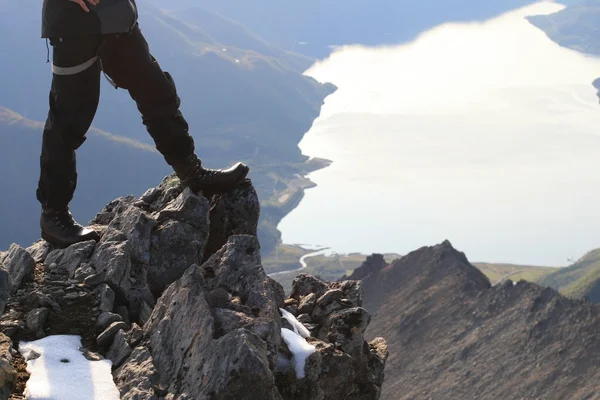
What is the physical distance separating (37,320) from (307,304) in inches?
145

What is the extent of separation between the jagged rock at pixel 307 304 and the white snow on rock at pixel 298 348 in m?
1.79

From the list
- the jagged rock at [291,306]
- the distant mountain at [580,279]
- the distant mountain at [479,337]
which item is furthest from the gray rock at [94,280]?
the distant mountain at [580,279]

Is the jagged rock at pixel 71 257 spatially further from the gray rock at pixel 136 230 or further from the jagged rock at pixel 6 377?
the jagged rock at pixel 6 377

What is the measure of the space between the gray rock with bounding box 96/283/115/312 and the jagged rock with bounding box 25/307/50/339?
2.24 ft

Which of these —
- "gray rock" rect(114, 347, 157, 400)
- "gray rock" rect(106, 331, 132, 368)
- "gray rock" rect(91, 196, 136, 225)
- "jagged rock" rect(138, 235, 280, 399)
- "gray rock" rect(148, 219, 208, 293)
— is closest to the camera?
"jagged rock" rect(138, 235, 280, 399)

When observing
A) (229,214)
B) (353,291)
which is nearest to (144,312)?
(229,214)

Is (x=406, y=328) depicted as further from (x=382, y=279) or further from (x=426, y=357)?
(x=382, y=279)

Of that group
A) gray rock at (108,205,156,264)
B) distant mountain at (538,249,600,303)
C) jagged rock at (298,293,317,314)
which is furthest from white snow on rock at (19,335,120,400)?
distant mountain at (538,249,600,303)

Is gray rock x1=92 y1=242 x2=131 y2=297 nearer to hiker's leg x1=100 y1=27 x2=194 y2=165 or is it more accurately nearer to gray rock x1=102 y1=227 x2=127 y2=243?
gray rock x1=102 y1=227 x2=127 y2=243

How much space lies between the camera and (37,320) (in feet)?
26.4

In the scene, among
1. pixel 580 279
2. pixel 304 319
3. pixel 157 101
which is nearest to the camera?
pixel 157 101

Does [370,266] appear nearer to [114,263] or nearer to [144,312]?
[114,263]

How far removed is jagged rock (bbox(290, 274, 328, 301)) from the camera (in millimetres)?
10976

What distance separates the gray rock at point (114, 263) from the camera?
9.20 metres
